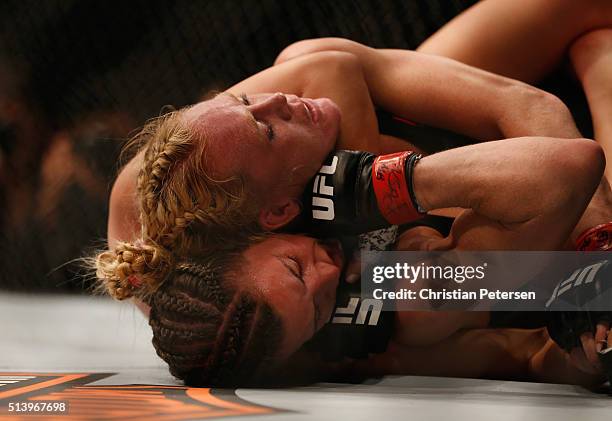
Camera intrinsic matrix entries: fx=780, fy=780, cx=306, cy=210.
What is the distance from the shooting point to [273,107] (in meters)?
0.69

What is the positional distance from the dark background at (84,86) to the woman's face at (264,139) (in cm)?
24

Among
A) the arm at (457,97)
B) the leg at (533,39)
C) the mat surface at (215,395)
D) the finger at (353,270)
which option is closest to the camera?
the mat surface at (215,395)

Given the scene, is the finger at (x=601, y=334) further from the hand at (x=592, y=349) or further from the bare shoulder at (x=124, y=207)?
the bare shoulder at (x=124, y=207)

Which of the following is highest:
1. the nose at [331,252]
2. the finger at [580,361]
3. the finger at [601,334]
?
the nose at [331,252]

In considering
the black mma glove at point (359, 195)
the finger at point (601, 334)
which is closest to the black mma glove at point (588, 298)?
the finger at point (601, 334)

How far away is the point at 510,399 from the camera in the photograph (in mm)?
586

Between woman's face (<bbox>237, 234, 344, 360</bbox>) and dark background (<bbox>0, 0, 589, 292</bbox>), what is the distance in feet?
1.03

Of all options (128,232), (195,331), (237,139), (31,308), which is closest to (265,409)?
(195,331)

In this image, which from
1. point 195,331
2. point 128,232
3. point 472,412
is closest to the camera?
point 472,412

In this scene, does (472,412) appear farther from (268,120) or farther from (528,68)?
(528,68)

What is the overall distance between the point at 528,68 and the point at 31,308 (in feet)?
2.13

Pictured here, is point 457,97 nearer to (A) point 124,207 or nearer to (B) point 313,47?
(B) point 313,47

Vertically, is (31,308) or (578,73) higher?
(578,73)

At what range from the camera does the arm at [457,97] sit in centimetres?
75
